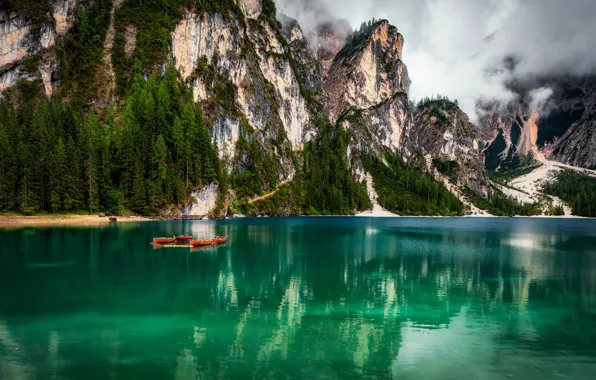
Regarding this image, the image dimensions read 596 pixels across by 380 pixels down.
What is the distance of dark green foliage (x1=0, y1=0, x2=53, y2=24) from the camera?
449 ft

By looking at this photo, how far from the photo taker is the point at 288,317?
25.9m

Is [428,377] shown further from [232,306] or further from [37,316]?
[37,316]

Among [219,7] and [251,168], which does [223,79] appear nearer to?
[219,7]

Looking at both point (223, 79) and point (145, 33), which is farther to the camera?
point (223, 79)

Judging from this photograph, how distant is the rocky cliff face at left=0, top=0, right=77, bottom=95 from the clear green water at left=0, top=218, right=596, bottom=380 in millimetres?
109307

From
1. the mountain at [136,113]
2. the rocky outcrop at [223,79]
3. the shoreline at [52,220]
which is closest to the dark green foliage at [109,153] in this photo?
the mountain at [136,113]

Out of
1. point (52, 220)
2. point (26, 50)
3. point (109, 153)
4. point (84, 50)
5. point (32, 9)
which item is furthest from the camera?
point (84, 50)

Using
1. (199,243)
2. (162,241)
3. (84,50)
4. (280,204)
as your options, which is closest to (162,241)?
(162,241)

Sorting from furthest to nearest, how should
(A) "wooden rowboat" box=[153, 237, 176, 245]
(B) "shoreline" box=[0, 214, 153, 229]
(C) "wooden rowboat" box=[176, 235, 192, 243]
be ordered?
(B) "shoreline" box=[0, 214, 153, 229]
(C) "wooden rowboat" box=[176, 235, 192, 243]
(A) "wooden rowboat" box=[153, 237, 176, 245]

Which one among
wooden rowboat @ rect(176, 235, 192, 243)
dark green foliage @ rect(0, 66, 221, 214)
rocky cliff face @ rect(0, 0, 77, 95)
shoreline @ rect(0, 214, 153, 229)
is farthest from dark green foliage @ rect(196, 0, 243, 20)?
wooden rowboat @ rect(176, 235, 192, 243)

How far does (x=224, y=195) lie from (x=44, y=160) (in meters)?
56.4

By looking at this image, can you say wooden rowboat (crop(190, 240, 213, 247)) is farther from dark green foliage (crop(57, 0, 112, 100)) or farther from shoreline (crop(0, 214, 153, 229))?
dark green foliage (crop(57, 0, 112, 100))

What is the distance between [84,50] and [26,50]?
1783 centimetres

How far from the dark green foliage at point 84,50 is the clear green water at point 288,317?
106m
